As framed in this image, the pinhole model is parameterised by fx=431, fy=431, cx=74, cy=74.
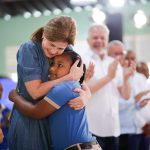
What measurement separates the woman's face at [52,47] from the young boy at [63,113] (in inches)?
1.0

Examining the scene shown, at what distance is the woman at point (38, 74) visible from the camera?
1.88 m

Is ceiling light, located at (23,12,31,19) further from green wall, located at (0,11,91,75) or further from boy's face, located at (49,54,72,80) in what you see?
A: boy's face, located at (49,54,72,80)

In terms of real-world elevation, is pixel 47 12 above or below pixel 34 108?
above

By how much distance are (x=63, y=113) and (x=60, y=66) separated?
21 cm

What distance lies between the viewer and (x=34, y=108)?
1891mm

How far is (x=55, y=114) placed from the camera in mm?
1889

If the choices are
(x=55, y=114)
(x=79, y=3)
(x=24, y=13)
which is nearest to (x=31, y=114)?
(x=55, y=114)

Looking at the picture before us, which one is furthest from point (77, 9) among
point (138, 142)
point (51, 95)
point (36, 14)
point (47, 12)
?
point (51, 95)

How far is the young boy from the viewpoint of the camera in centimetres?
185

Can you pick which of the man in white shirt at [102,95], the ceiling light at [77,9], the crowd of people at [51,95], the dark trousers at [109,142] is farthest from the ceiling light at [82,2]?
the crowd of people at [51,95]

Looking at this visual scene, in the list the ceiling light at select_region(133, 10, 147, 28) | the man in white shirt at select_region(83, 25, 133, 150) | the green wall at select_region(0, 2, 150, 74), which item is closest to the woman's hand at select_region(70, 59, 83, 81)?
the man in white shirt at select_region(83, 25, 133, 150)

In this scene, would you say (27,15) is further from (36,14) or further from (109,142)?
(109,142)

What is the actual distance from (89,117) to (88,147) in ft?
4.35

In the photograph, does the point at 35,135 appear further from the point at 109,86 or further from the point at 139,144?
the point at 139,144
